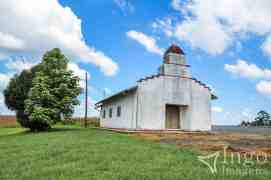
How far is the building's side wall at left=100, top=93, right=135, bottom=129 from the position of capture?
1840 cm

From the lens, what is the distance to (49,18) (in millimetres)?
15859

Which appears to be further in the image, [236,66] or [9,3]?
[236,66]

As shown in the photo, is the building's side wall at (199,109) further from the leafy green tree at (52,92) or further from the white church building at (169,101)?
the leafy green tree at (52,92)

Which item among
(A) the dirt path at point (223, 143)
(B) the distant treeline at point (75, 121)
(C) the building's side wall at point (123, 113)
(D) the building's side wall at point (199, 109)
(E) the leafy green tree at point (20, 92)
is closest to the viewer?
(A) the dirt path at point (223, 143)

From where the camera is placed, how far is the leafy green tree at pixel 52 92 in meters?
18.2

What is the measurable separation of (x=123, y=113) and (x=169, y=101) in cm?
384

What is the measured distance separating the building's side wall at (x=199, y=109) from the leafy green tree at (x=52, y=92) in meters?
8.59

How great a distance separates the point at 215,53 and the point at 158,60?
14.4ft

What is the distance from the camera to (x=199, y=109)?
64.5 ft

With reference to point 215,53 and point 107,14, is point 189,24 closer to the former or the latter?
point 215,53

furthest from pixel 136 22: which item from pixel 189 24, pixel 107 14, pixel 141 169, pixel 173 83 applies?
pixel 141 169

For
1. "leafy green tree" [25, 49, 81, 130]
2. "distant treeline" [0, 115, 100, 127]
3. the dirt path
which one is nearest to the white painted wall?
"leafy green tree" [25, 49, 81, 130]

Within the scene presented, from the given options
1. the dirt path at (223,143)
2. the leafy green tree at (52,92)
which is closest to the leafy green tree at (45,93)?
the leafy green tree at (52,92)

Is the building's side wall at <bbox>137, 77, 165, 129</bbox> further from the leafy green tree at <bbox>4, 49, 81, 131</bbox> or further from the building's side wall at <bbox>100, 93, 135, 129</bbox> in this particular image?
the leafy green tree at <bbox>4, 49, 81, 131</bbox>
